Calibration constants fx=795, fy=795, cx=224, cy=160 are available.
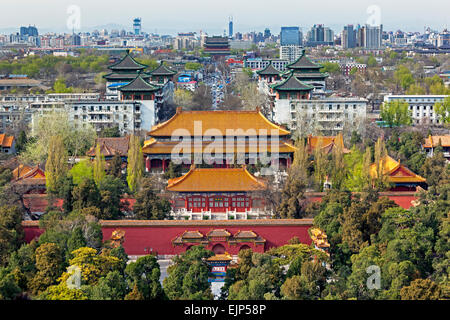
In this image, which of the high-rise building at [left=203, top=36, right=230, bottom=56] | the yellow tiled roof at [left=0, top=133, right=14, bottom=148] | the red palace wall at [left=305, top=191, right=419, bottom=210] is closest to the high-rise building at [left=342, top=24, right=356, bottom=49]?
the high-rise building at [left=203, top=36, right=230, bottom=56]

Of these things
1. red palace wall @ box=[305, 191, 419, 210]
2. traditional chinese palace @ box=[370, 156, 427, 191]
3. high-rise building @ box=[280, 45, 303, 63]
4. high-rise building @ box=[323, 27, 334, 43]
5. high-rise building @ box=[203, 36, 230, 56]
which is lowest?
red palace wall @ box=[305, 191, 419, 210]

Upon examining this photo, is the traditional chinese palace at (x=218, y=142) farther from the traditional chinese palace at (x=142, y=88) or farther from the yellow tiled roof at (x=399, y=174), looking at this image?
the traditional chinese palace at (x=142, y=88)

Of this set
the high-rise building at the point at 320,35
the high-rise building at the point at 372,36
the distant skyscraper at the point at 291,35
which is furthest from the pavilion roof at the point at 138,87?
the high-rise building at the point at 320,35

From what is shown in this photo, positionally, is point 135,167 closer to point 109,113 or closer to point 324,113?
point 109,113

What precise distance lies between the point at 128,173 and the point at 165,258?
21.8 feet

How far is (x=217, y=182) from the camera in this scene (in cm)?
2717

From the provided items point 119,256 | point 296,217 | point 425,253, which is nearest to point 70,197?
point 119,256

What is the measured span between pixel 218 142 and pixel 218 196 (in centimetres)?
669

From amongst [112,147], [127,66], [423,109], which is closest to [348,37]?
[423,109]

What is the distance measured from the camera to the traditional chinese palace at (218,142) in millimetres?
32688

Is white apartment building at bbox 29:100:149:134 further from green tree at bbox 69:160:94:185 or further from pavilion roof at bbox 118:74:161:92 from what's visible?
green tree at bbox 69:160:94:185

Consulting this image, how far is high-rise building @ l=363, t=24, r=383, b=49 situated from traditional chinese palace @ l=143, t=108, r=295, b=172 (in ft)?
347

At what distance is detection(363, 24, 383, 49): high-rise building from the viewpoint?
135750 millimetres
